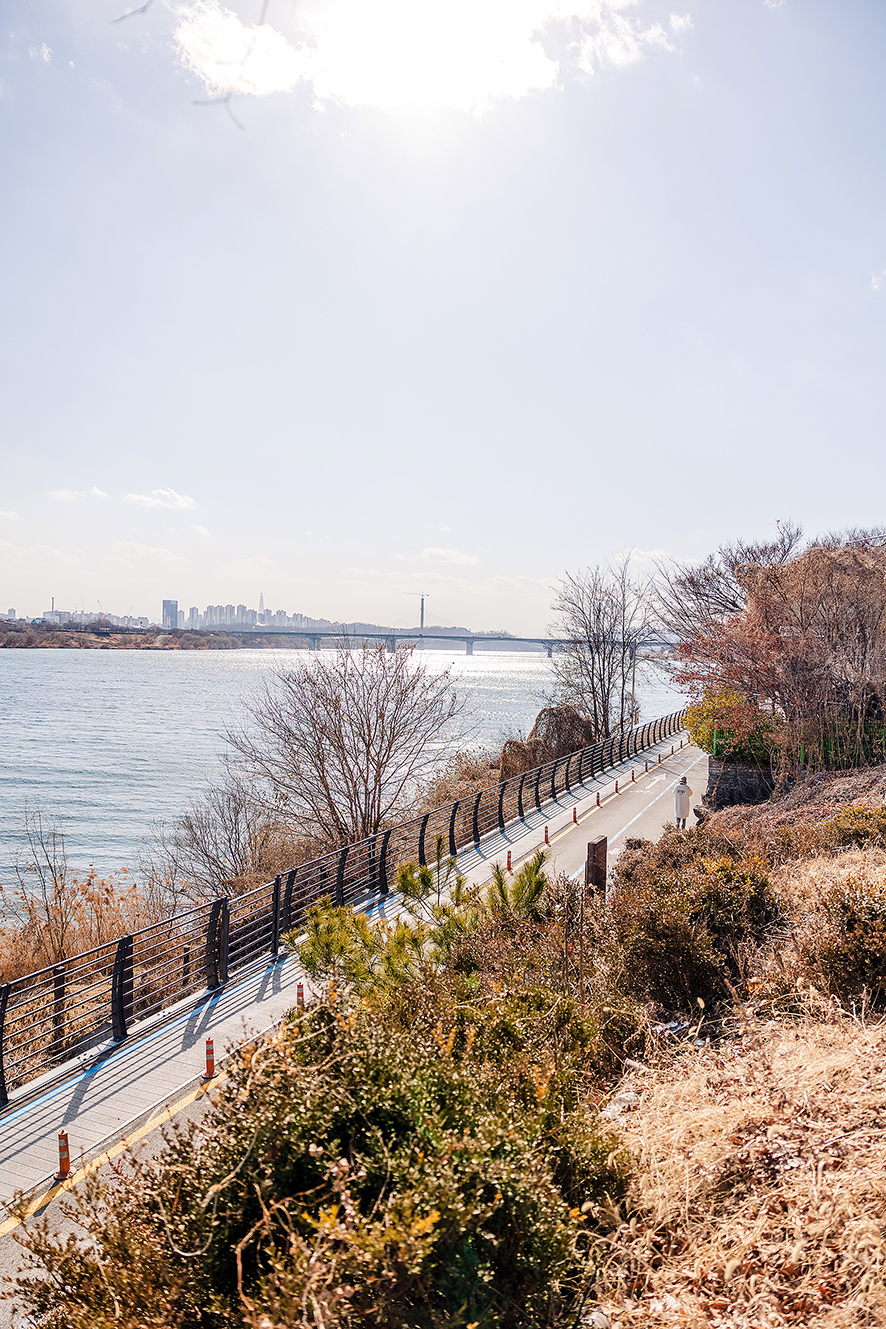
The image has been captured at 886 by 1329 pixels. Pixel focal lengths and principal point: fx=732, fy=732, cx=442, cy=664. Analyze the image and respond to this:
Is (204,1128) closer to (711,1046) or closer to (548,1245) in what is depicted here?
(548,1245)

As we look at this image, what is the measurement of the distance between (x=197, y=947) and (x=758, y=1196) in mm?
12924

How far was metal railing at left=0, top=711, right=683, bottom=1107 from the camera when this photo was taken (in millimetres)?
8344

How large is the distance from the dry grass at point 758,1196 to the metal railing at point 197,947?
5915 mm

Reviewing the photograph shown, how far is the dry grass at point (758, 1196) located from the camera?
2637 mm

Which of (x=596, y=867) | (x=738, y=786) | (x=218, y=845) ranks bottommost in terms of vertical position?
(x=218, y=845)

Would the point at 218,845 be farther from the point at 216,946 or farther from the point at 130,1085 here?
the point at 130,1085

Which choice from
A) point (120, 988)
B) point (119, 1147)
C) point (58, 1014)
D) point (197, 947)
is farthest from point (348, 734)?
point (119, 1147)

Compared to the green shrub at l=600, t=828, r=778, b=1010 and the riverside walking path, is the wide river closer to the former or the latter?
the riverside walking path

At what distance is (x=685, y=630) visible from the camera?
101 feet

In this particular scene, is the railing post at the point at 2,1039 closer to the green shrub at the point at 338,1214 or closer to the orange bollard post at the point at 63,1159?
the orange bollard post at the point at 63,1159

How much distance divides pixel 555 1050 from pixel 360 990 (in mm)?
1574

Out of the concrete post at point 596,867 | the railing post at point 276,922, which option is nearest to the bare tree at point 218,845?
the railing post at point 276,922

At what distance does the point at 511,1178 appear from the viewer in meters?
2.48

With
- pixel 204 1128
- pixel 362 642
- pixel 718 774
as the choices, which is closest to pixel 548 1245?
pixel 204 1128
